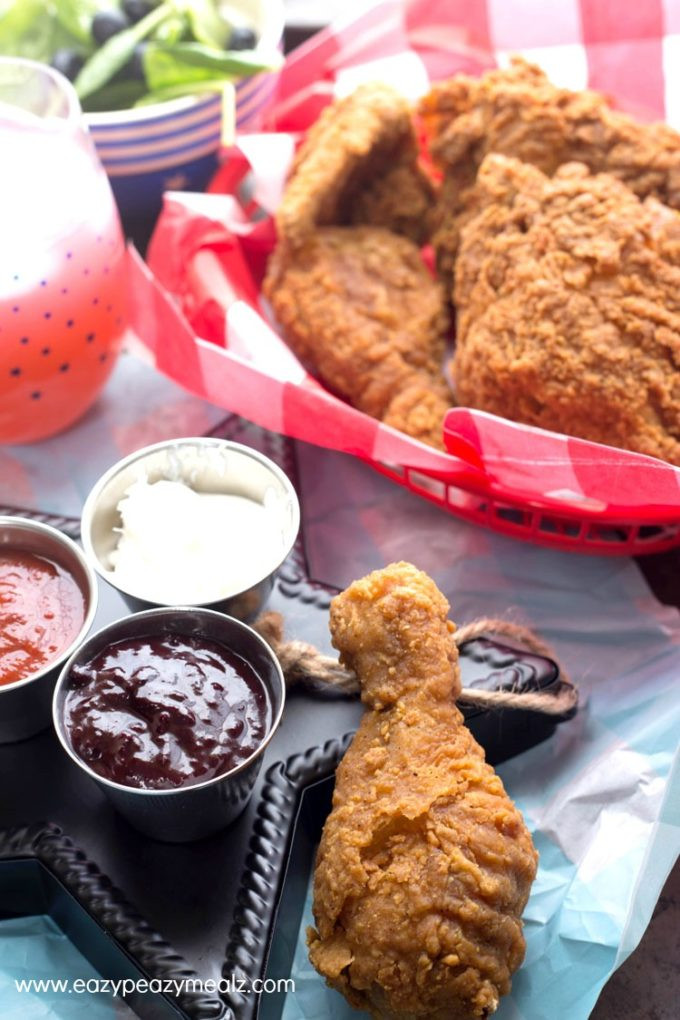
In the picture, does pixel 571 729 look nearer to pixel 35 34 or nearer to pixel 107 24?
pixel 107 24

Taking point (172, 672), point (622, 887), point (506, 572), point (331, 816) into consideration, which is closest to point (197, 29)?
point (506, 572)

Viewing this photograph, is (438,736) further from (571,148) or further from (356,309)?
(571,148)

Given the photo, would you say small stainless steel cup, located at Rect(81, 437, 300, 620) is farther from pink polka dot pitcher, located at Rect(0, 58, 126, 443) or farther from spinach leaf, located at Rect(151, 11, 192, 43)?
spinach leaf, located at Rect(151, 11, 192, 43)

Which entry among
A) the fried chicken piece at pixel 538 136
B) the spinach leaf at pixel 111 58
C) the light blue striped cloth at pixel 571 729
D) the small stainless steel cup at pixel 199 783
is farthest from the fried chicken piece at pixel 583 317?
the spinach leaf at pixel 111 58

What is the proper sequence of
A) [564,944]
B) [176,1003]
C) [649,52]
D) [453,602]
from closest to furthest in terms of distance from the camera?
[176,1003] → [564,944] → [453,602] → [649,52]

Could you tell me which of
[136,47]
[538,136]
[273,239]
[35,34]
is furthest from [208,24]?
[538,136]

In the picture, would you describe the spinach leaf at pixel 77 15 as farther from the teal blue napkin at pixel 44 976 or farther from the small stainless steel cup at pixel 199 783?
the teal blue napkin at pixel 44 976
